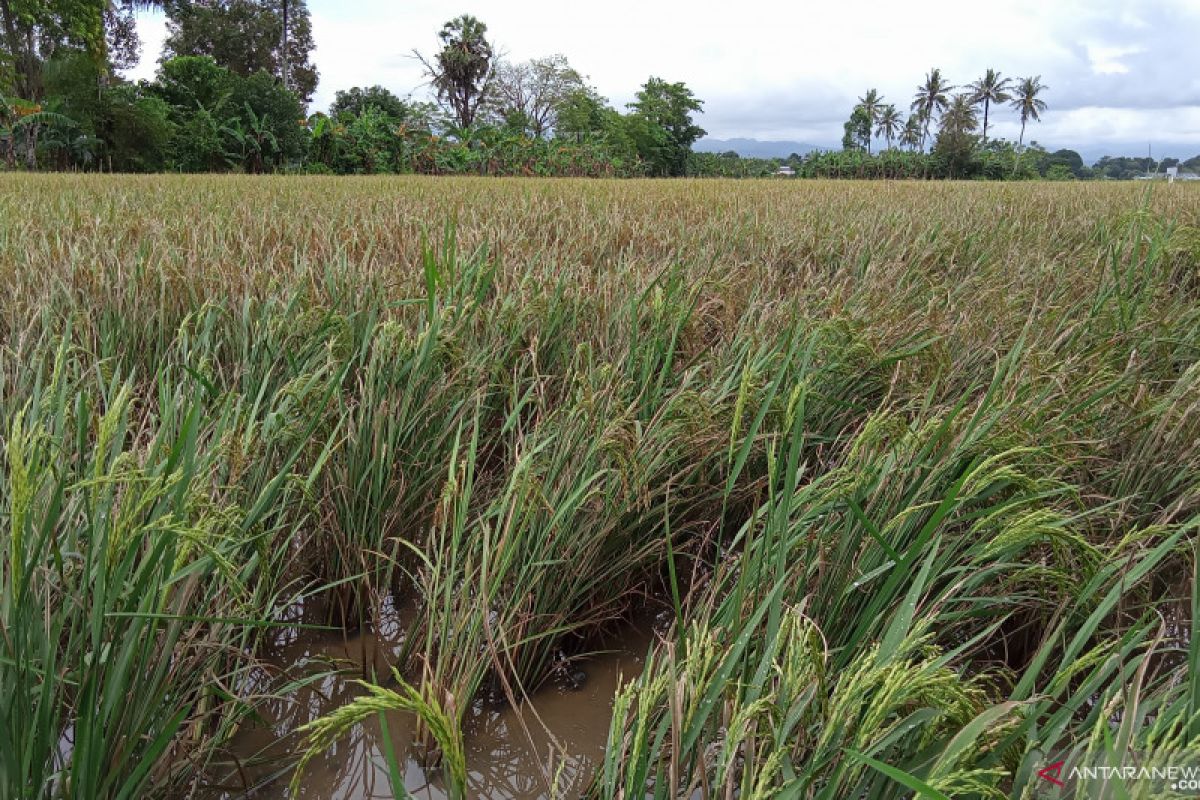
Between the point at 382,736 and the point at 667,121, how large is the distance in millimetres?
40181

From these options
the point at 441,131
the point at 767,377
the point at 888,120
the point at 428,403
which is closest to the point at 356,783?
the point at 428,403

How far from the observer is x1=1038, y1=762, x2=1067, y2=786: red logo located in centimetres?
77

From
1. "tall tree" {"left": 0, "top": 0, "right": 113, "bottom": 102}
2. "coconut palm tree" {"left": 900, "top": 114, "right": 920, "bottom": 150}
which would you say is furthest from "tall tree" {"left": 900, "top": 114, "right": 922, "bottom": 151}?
"tall tree" {"left": 0, "top": 0, "right": 113, "bottom": 102}

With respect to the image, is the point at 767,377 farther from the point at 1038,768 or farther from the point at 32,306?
the point at 32,306

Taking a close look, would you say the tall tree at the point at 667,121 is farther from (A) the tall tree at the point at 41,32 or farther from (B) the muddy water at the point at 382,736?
(B) the muddy water at the point at 382,736

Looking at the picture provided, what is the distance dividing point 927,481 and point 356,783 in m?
1.03

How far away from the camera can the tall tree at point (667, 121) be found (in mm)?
36625

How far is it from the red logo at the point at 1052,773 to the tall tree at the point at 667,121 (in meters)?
37.4

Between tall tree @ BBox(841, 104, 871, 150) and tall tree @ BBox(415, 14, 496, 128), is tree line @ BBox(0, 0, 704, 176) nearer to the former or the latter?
tall tree @ BBox(415, 14, 496, 128)

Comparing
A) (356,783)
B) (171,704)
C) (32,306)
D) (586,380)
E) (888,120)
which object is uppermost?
(888,120)

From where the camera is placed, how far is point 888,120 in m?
83.2

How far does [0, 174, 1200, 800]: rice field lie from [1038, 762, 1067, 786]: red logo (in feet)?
0.04

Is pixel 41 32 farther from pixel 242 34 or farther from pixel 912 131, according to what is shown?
pixel 912 131

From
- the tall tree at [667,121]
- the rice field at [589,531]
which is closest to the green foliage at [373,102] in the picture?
the tall tree at [667,121]
